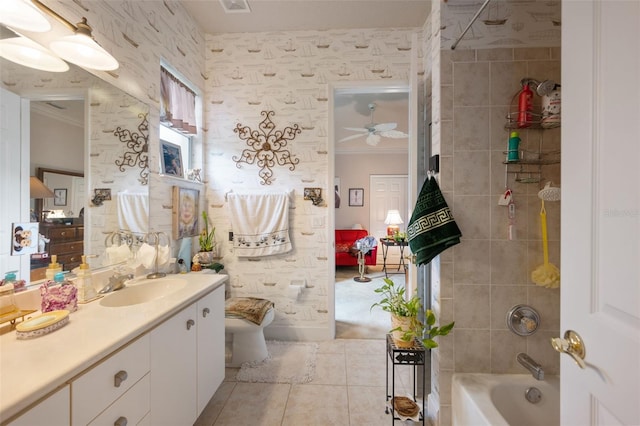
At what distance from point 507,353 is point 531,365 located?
11 centimetres

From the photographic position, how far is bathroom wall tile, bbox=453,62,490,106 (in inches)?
56.1

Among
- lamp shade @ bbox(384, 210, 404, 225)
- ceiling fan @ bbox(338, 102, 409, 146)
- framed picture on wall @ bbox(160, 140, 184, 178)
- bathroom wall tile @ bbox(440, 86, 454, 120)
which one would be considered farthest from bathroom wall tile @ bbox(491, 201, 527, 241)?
lamp shade @ bbox(384, 210, 404, 225)

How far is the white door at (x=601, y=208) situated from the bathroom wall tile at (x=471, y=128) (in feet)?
2.29

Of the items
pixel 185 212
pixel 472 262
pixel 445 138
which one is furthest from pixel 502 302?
pixel 185 212

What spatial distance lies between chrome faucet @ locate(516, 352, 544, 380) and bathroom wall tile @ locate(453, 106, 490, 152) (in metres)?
1.15

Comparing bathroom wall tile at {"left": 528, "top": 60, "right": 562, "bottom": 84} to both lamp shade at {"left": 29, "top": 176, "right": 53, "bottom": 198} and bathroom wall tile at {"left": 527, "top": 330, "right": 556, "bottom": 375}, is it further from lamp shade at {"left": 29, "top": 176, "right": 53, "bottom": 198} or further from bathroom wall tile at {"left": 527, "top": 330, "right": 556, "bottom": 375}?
lamp shade at {"left": 29, "top": 176, "right": 53, "bottom": 198}

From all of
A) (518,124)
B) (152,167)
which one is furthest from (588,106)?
(152,167)

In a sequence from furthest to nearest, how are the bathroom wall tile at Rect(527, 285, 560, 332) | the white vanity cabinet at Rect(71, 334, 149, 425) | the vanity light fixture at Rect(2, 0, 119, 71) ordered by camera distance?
the bathroom wall tile at Rect(527, 285, 560, 332) < the vanity light fixture at Rect(2, 0, 119, 71) < the white vanity cabinet at Rect(71, 334, 149, 425)

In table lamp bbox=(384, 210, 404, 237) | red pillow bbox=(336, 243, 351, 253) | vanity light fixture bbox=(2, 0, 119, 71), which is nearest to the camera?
vanity light fixture bbox=(2, 0, 119, 71)

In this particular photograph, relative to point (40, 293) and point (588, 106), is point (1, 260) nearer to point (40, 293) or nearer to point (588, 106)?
point (40, 293)

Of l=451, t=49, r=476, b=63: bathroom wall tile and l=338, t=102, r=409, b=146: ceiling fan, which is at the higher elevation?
l=338, t=102, r=409, b=146: ceiling fan

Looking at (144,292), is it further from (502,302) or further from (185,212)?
(502,302)

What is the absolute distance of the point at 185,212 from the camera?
222 centimetres

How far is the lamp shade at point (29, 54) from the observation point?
1002mm
